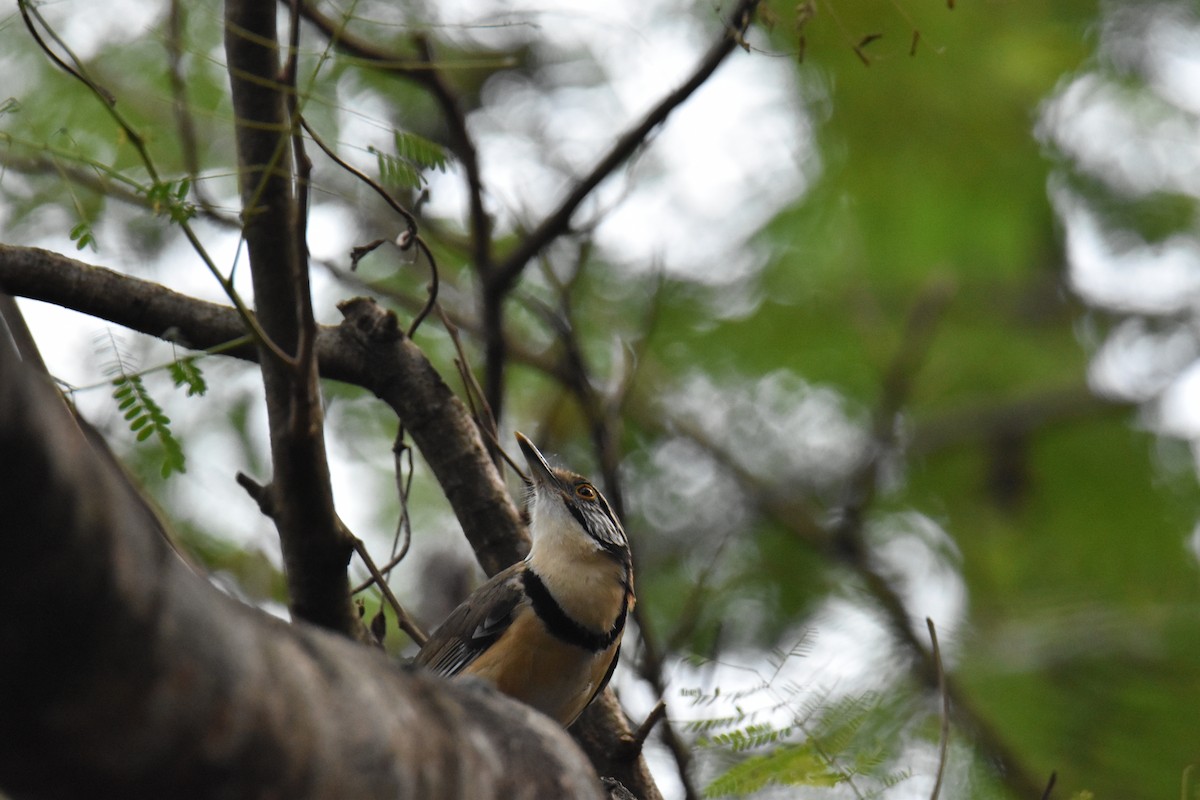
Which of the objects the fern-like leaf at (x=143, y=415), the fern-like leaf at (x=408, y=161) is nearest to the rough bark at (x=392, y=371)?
the fern-like leaf at (x=143, y=415)

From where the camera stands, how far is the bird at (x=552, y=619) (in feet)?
15.4

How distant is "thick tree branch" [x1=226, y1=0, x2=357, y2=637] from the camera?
3.28 metres

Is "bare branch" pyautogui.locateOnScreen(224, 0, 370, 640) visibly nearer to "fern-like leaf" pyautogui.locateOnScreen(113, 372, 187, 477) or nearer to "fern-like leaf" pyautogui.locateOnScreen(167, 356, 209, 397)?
"fern-like leaf" pyautogui.locateOnScreen(167, 356, 209, 397)

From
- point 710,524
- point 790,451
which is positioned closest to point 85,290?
point 710,524

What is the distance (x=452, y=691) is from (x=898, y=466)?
7731 mm

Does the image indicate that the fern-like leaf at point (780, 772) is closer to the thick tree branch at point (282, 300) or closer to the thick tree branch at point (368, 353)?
the thick tree branch at point (368, 353)

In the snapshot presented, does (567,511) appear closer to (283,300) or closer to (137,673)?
(283,300)

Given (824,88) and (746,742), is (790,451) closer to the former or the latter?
(824,88)

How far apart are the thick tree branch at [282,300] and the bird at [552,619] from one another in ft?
3.71

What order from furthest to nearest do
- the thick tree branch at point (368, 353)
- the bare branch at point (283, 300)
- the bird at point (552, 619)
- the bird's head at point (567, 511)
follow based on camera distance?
the bird's head at point (567, 511) → the bird at point (552, 619) → the thick tree branch at point (368, 353) → the bare branch at point (283, 300)

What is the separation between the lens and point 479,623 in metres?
4.93

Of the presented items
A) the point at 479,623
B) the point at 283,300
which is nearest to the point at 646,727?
the point at 479,623

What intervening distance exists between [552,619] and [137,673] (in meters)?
3.25

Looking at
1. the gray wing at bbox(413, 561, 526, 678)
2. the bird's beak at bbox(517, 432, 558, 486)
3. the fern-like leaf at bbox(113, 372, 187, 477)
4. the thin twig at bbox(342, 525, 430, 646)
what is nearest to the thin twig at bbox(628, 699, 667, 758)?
the gray wing at bbox(413, 561, 526, 678)
